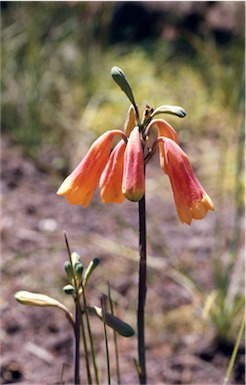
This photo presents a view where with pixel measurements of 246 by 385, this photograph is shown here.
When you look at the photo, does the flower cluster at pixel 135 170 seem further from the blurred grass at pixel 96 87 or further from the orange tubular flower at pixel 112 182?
the blurred grass at pixel 96 87

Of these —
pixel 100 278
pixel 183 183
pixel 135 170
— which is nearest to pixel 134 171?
pixel 135 170

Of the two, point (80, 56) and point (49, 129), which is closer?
point (49, 129)

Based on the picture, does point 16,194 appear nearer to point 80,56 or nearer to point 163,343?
point 163,343

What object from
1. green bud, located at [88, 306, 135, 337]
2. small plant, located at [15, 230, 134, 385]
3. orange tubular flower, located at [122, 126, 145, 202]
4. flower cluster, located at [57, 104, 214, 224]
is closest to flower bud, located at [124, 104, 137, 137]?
flower cluster, located at [57, 104, 214, 224]

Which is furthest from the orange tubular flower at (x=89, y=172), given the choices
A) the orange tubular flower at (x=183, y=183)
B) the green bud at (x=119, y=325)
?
the green bud at (x=119, y=325)

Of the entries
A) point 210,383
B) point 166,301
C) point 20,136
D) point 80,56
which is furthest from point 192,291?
point 80,56

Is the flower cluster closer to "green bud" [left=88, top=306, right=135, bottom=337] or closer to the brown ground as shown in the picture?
"green bud" [left=88, top=306, right=135, bottom=337]
